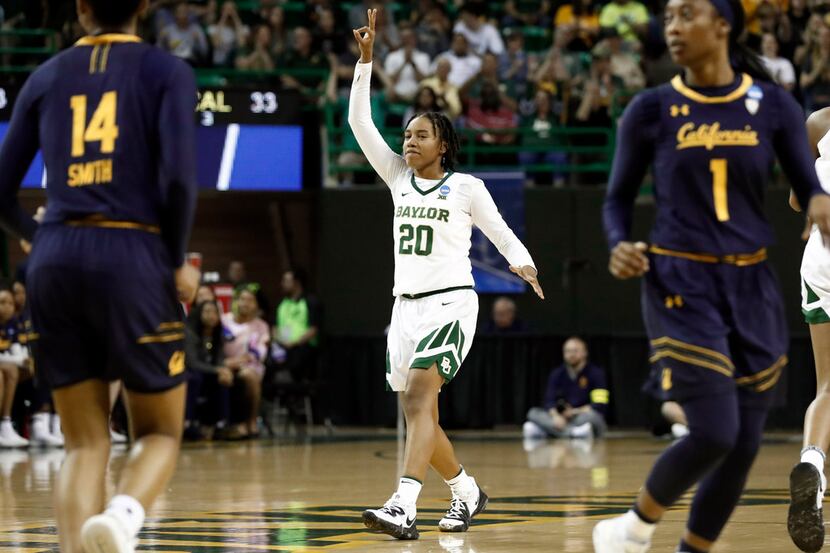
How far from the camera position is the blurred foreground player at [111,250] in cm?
481

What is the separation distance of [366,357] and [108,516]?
51.5ft

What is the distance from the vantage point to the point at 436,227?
8.16 m

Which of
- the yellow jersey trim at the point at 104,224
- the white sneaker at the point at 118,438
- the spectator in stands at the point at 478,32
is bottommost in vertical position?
the white sneaker at the point at 118,438

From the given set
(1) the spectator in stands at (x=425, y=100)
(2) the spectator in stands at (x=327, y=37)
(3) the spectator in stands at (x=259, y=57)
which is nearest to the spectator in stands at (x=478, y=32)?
(2) the spectator in stands at (x=327, y=37)

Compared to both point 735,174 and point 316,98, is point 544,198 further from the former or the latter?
point 735,174

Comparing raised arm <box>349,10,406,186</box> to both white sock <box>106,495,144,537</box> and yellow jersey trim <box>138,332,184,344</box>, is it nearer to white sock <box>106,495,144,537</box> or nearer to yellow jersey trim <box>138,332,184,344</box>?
yellow jersey trim <box>138,332,184,344</box>

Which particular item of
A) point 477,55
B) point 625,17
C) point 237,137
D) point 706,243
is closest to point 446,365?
point 706,243

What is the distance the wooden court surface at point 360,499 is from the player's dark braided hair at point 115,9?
2803 mm

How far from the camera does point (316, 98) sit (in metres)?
20.8

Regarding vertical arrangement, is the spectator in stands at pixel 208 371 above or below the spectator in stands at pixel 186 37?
below

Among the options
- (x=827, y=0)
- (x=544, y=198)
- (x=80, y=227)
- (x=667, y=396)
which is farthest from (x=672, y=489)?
(x=827, y=0)

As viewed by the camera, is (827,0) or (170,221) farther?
(827,0)

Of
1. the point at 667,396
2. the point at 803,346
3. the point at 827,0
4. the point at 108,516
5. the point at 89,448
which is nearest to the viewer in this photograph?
the point at 108,516

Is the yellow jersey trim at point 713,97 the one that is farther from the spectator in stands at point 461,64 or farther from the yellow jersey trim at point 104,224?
the spectator in stands at point 461,64
